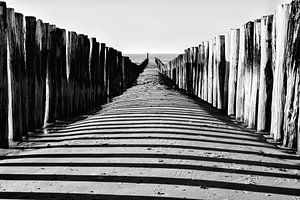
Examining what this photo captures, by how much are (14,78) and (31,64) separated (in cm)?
57

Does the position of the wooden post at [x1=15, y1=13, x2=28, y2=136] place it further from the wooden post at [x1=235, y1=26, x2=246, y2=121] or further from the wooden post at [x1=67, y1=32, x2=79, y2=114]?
the wooden post at [x1=235, y1=26, x2=246, y2=121]

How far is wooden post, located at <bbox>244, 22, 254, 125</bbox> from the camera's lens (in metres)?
6.50

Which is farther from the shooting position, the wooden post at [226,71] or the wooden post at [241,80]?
the wooden post at [226,71]

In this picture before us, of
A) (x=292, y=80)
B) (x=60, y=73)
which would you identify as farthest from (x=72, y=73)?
(x=292, y=80)

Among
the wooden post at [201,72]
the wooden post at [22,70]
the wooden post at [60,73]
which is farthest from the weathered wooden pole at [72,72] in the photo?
the wooden post at [201,72]

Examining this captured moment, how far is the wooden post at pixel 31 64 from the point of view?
5.66m

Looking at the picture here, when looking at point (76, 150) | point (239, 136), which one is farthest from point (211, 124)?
point (76, 150)

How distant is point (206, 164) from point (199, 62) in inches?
340

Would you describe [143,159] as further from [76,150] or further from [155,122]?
[155,122]

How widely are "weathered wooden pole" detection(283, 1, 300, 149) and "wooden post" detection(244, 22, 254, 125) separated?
1.55 metres

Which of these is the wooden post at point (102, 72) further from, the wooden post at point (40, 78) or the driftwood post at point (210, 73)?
the wooden post at point (40, 78)

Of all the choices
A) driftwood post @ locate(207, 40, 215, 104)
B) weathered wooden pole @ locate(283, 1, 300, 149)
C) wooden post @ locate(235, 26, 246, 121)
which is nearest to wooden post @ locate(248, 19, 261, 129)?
wooden post @ locate(235, 26, 246, 121)

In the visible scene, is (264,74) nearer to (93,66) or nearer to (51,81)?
(51,81)

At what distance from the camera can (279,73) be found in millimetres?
5223
